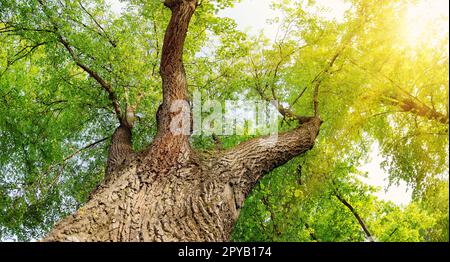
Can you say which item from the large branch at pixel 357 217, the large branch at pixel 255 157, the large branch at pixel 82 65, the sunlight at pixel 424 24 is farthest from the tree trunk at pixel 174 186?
the large branch at pixel 357 217

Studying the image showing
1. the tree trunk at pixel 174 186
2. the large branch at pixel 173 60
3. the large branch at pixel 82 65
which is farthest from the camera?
the large branch at pixel 82 65

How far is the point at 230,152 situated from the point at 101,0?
755 cm

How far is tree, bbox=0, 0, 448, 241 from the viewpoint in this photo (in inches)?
197

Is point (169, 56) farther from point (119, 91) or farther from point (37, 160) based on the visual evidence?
point (37, 160)

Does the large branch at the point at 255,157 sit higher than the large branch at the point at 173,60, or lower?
lower

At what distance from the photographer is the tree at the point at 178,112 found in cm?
502

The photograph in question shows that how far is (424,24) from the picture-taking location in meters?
6.15

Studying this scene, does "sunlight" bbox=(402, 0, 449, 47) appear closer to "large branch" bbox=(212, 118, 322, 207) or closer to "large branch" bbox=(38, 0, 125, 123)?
"large branch" bbox=(212, 118, 322, 207)

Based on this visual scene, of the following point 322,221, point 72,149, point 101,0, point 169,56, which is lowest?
point 322,221

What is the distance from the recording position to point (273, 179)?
10.5 meters

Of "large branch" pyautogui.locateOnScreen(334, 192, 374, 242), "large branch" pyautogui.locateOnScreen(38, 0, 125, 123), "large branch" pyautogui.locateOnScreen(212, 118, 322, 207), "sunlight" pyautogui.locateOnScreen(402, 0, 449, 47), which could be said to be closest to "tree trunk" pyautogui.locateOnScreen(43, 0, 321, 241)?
"large branch" pyautogui.locateOnScreen(212, 118, 322, 207)

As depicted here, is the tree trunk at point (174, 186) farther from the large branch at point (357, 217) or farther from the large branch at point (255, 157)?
the large branch at point (357, 217)

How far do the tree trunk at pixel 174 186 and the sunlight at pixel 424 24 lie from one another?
2.80m
